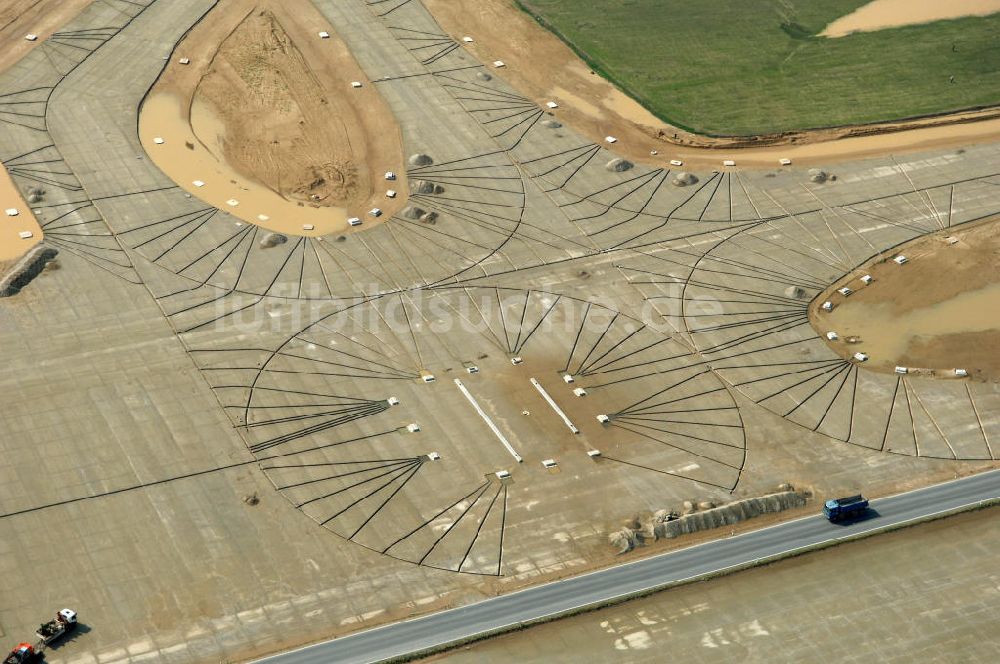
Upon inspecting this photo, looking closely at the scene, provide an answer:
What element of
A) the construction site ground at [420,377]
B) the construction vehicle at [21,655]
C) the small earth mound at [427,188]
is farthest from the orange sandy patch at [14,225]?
the construction vehicle at [21,655]

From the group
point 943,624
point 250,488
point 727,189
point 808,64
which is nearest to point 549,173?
point 727,189

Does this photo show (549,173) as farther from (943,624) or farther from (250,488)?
(943,624)

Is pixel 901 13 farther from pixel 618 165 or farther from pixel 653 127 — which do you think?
pixel 618 165

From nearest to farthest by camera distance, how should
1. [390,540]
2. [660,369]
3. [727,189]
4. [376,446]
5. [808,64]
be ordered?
[390,540]
[376,446]
[660,369]
[727,189]
[808,64]

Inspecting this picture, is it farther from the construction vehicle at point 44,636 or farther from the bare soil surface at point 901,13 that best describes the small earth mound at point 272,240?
the bare soil surface at point 901,13

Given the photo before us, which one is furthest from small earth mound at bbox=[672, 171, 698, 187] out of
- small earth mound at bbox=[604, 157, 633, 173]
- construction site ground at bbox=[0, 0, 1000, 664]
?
small earth mound at bbox=[604, 157, 633, 173]

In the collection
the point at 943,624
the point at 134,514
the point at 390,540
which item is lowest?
the point at 943,624

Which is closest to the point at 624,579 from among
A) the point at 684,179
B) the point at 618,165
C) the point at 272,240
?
the point at 272,240
